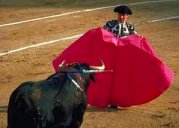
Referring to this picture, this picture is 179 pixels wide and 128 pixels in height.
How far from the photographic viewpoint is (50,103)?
706 centimetres

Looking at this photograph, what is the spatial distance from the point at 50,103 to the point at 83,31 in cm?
915

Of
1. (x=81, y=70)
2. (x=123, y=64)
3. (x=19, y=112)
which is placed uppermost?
(x=81, y=70)

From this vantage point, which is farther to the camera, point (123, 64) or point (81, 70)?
point (123, 64)

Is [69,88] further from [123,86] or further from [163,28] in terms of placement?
[163,28]

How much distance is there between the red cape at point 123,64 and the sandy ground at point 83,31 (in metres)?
0.35

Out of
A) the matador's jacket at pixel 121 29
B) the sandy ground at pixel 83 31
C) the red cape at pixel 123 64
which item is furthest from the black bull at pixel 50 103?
the matador's jacket at pixel 121 29

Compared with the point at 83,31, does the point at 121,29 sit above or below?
above

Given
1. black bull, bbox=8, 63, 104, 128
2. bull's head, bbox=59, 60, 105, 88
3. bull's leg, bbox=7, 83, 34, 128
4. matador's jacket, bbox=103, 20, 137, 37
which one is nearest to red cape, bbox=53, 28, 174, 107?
matador's jacket, bbox=103, 20, 137, 37

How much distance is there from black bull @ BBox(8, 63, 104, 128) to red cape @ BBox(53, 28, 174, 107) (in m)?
2.01

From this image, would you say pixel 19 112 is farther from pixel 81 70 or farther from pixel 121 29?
pixel 121 29

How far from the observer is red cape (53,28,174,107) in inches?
374

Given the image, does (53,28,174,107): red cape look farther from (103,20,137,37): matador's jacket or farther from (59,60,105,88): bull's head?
(59,60,105,88): bull's head

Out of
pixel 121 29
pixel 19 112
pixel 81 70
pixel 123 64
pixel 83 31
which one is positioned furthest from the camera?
pixel 83 31

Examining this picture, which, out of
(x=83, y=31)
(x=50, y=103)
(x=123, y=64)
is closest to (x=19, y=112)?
(x=50, y=103)
